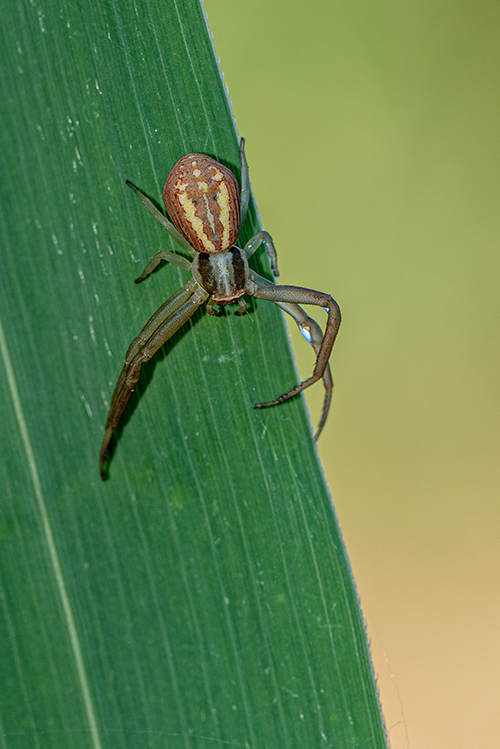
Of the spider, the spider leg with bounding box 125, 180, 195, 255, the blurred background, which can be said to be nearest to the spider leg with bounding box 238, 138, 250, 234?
the spider

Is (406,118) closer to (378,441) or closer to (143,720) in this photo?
(378,441)

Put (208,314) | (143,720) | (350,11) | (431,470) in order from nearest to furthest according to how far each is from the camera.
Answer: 1. (143,720)
2. (208,314)
3. (350,11)
4. (431,470)

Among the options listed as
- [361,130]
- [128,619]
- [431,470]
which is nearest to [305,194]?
[361,130]

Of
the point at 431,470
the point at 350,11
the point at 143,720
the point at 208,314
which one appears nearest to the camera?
the point at 143,720

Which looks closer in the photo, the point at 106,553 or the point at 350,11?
the point at 106,553

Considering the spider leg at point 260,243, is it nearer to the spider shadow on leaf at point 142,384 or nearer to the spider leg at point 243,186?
the spider leg at point 243,186

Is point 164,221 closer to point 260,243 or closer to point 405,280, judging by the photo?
point 260,243

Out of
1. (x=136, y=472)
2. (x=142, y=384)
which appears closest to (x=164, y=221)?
(x=142, y=384)
